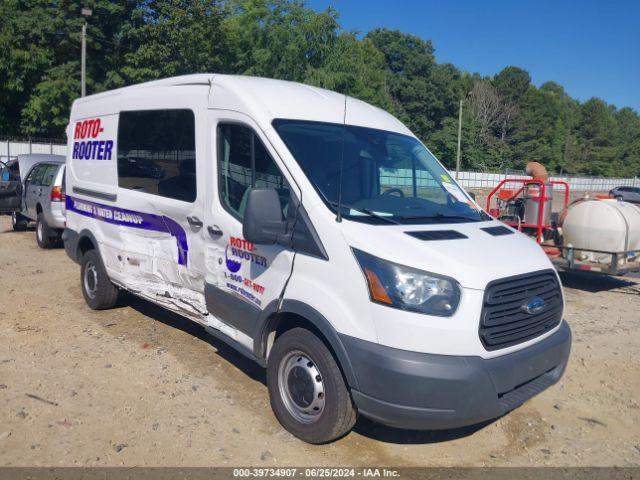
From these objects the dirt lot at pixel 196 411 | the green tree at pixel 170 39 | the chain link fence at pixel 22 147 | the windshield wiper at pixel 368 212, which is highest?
the green tree at pixel 170 39

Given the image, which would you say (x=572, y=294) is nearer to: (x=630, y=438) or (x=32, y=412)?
(x=630, y=438)

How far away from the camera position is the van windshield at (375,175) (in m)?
3.94

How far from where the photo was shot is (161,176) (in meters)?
5.34

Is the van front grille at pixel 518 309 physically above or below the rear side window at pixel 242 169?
below

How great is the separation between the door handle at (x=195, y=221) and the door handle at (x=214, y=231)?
5.7 inches

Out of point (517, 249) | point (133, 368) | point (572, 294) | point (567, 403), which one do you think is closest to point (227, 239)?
point (133, 368)

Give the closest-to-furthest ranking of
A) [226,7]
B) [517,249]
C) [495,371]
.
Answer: [495,371] < [517,249] < [226,7]

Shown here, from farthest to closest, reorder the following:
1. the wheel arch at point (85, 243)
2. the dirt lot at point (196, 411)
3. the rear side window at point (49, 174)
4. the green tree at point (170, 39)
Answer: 1. the green tree at point (170, 39)
2. the rear side window at point (49, 174)
3. the wheel arch at point (85, 243)
4. the dirt lot at point (196, 411)

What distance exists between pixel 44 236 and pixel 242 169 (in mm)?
8313

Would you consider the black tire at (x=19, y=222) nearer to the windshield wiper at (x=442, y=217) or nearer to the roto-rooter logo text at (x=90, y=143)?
the roto-rooter logo text at (x=90, y=143)

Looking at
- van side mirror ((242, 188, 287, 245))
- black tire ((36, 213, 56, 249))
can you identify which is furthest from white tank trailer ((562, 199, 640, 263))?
black tire ((36, 213, 56, 249))

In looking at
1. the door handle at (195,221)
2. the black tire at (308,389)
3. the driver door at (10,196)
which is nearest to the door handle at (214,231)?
the door handle at (195,221)

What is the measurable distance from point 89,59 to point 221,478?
39142 millimetres

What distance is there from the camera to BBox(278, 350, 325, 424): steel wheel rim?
149 inches
